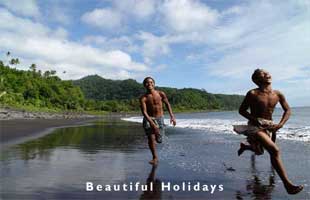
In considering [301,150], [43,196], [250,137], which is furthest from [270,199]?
[301,150]

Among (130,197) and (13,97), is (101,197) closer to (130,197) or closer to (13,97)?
(130,197)

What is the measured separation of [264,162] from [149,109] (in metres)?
3.13

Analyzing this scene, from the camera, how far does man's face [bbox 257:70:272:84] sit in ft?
18.2

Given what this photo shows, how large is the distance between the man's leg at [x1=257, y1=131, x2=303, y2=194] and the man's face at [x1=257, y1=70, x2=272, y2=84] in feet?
2.78

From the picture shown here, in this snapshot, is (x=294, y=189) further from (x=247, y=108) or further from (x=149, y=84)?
(x=149, y=84)

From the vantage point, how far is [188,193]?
534 cm

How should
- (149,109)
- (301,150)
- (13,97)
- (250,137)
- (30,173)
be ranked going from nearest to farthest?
(250,137)
(30,173)
(149,109)
(301,150)
(13,97)

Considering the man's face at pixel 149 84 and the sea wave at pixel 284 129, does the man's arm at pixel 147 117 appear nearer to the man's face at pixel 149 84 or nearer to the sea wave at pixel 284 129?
the man's face at pixel 149 84

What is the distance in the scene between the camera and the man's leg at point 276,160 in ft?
16.3

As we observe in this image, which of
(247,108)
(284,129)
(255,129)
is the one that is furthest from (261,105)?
(284,129)

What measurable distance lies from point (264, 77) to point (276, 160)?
1.36 metres

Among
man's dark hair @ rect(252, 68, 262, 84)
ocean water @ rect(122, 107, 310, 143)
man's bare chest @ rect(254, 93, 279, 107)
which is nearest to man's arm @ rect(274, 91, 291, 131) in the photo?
man's bare chest @ rect(254, 93, 279, 107)

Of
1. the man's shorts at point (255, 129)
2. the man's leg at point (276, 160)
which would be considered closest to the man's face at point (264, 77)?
the man's shorts at point (255, 129)

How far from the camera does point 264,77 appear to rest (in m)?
5.57
